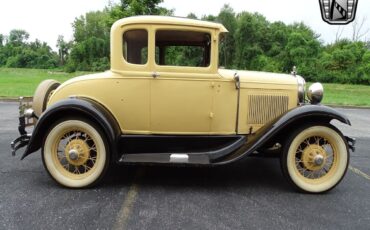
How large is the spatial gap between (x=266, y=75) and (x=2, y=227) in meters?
3.35

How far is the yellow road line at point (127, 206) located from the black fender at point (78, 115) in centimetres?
46

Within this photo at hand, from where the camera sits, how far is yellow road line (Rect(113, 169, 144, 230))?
3029 mm

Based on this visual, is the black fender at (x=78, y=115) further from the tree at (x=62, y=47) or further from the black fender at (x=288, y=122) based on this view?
the tree at (x=62, y=47)

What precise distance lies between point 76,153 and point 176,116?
4.06ft

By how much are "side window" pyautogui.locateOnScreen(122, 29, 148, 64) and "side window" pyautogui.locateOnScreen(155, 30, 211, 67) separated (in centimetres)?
14

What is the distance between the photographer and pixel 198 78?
3.95m

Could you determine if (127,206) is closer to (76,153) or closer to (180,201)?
(180,201)

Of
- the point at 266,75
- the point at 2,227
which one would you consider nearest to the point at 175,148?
the point at 266,75

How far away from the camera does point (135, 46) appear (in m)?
4.07

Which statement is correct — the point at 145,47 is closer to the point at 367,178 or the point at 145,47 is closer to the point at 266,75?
the point at 266,75

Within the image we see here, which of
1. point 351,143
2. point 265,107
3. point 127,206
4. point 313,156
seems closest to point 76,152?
point 127,206

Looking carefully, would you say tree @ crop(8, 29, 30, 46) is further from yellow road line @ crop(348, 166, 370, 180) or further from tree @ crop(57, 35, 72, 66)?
yellow road line @ crop(348, 166, 370, 180)

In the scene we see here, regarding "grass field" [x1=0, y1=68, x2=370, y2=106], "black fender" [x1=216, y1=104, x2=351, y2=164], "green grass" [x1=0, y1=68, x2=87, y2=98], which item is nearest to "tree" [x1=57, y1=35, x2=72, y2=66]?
"green grass" [x1=0, y1=68, x2=87, y2=98]

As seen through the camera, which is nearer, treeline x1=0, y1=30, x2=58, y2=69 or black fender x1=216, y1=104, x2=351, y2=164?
black fender x1=216, y1=104, x2=351, y2=164
